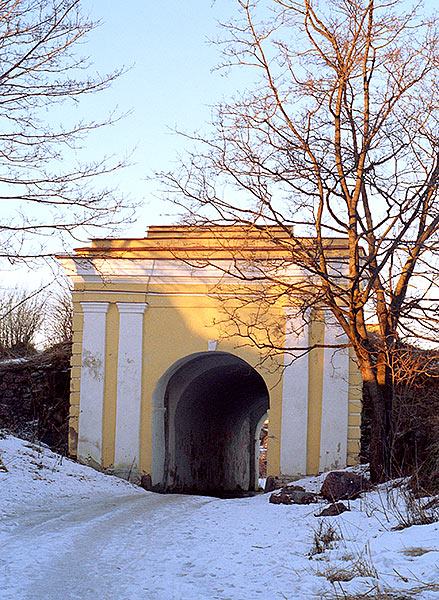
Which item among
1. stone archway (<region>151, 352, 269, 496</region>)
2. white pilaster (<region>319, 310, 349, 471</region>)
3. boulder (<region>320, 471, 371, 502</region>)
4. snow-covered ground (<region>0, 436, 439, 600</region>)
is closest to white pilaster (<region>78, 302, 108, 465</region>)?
stone archway (<region>151, 352, 269, 496</region>)

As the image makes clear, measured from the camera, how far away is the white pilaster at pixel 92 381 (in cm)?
1381

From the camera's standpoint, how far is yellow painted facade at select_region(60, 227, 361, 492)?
43.3 feet

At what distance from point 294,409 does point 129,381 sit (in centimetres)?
315

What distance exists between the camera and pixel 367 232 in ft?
33.6

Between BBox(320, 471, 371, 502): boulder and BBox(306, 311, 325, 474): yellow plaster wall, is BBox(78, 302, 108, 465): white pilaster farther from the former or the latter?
BBox(320, 471, 371, 502): boulder

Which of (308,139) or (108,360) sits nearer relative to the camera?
(308,139)

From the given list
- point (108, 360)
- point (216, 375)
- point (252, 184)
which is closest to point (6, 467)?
point (108, 360)

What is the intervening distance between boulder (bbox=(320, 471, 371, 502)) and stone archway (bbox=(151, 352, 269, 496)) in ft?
15.7

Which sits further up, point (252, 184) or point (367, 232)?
point (252, 184)

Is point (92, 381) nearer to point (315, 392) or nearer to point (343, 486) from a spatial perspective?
point (315, 392)

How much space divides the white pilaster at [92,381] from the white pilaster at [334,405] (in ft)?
13.7

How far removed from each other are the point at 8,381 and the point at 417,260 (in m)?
9.57

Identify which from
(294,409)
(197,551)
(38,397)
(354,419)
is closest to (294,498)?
(294,409)

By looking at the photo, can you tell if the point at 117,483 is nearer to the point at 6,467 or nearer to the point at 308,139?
the point at 6,467
